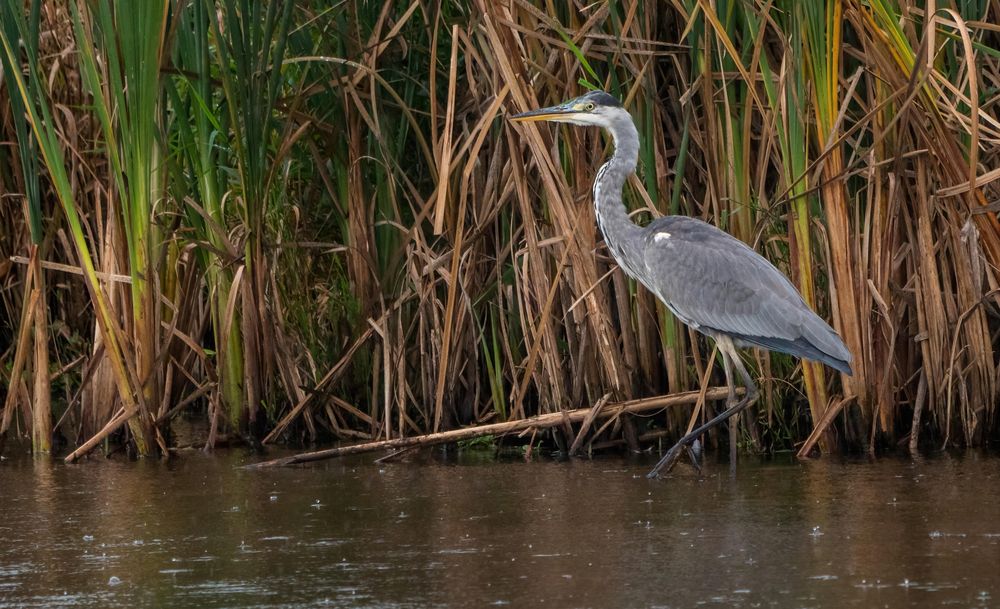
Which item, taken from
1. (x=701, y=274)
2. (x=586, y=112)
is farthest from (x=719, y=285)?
(x=586, y=112)

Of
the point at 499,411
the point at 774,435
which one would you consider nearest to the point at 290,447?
the point at 499,411

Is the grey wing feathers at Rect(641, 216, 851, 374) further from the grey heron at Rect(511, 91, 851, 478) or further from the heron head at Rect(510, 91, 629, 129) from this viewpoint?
the heron head at Rect(510, 91, 629, 129)

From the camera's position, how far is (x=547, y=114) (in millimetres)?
5867

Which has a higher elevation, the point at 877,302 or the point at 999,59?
the point at 999,59

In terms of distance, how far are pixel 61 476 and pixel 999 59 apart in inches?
172

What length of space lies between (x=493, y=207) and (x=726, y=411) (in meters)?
1.48

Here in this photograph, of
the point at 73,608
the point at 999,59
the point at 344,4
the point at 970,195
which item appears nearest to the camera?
the point at 73,608

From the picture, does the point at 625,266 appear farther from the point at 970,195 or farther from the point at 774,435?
the point at 970,195

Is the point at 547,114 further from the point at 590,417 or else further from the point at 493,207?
the point at 590,417

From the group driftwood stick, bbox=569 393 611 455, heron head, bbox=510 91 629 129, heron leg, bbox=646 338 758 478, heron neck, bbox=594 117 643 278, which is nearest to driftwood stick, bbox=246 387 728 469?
driftwood stick, bbox=569 393 611 455

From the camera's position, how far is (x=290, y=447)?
262 inches

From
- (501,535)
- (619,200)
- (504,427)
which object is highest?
(619,200)

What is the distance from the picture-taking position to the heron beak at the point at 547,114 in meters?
5.84

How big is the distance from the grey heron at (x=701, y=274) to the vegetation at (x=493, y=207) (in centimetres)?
19
